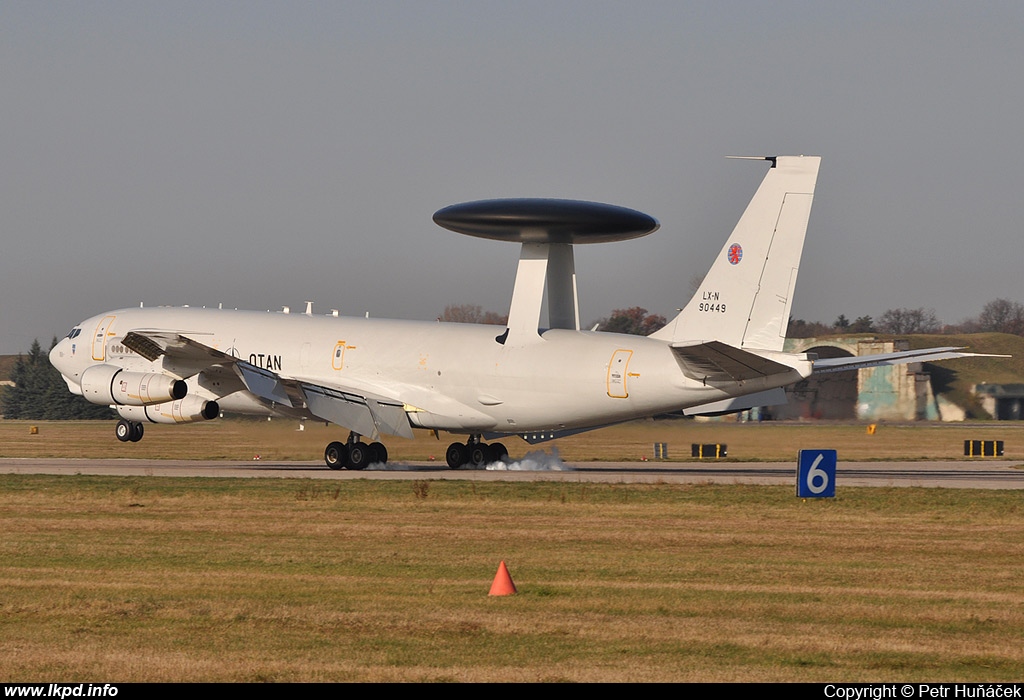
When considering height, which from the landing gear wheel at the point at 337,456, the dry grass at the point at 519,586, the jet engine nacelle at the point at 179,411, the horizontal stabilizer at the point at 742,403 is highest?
the horizontal stabilizer at the point at 742,403

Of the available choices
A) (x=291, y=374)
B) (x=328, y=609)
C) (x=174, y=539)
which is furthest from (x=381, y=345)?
(x=328, y=609)

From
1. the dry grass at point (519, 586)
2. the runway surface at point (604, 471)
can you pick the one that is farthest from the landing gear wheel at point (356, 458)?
the dry grass at point (519, 586)

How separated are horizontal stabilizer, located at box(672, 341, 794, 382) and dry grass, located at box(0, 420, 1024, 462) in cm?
780

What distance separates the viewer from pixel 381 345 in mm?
41312

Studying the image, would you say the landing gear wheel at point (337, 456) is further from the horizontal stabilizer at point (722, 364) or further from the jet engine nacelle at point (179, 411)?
the horizontal stabilizer at point (722, 364)

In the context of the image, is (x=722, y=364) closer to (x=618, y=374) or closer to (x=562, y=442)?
(x=618, y=374)

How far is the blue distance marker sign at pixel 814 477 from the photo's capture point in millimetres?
28328

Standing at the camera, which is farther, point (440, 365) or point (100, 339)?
point (100, 339)

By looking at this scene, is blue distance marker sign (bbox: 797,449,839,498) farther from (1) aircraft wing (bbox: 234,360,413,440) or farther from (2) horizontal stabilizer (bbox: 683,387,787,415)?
(1) aircraft wing (bbox: 234,360,413,440)

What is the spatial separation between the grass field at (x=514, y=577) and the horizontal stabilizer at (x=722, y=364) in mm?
3344

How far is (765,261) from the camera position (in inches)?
1323

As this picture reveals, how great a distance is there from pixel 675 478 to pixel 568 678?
24152 millimetres

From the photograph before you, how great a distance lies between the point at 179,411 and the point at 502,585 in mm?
25911

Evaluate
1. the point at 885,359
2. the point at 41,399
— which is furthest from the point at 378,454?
the point at 41,399
